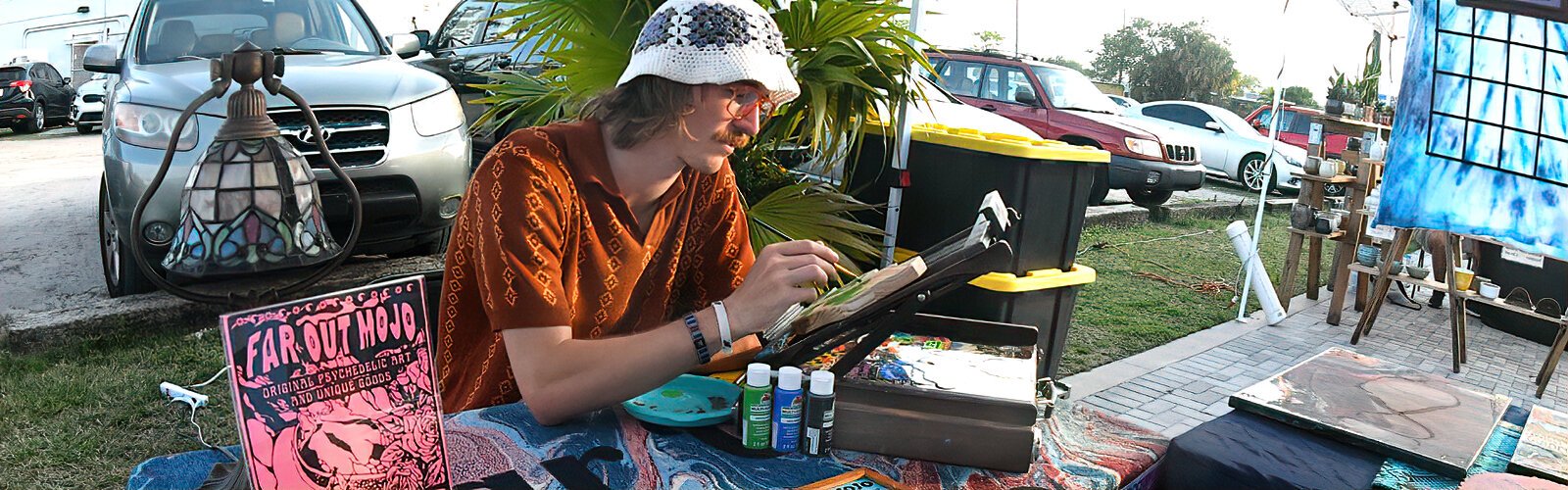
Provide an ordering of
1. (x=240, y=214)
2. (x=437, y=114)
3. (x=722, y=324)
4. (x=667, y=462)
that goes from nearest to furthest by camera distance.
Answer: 1. (x=240, y=214)
2. (x=667, y=462)
3. (x=722, y=324)
4. (x=437, y=114)

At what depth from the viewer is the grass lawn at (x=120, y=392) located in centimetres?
310

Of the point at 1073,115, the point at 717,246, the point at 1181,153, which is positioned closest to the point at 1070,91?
the point at 1073,115

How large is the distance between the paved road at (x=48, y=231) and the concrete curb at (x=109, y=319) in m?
0.37

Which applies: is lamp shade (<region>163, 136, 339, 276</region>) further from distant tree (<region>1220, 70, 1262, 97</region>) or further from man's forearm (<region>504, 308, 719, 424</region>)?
distant tree (<region>1220, 70, 1262, 97</region>)

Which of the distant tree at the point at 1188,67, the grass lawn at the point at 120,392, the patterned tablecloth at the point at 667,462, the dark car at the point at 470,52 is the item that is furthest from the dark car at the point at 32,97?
the distant tree at the point at 1188,67

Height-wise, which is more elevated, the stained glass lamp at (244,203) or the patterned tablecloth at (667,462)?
the stained glass lamp at (244,203)

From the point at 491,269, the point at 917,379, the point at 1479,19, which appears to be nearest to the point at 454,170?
the point at 491,269

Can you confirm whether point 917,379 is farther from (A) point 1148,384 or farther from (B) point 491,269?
(A) point 1148,384

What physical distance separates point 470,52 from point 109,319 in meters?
5.08

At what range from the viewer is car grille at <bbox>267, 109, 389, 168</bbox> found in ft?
15.3

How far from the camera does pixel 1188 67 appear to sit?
4156cm

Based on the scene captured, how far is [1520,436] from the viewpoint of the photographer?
177 cm

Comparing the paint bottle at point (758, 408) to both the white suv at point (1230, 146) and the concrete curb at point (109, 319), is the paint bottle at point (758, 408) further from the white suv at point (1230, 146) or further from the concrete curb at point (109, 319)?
the white suv at point (1230, 146)

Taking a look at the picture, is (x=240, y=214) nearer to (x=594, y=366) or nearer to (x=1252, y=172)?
(x=594, y=366)
